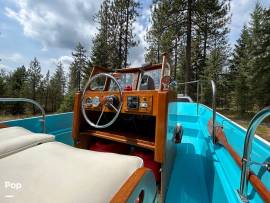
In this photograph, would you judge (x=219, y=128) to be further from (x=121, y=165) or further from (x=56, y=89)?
(x=56, y=89)

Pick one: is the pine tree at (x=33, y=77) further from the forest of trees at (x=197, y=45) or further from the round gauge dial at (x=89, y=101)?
the round gauge dial at (x=89, y=101)

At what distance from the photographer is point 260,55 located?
14188 millimetres

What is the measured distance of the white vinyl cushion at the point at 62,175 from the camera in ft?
2.90

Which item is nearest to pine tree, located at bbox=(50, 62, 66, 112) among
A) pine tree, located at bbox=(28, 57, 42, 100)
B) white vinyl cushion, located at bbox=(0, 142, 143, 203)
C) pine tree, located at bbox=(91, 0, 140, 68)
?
pine tree, located at bbox=(28, 57, 42, 100)

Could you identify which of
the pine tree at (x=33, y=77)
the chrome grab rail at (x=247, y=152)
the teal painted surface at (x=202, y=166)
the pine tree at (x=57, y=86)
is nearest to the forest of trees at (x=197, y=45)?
the teal painted surface at (x=202, y=166)

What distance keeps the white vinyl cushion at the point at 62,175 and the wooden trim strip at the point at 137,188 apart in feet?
0.09

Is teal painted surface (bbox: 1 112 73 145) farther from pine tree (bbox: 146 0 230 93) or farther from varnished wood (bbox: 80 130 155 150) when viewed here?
pine tree (bbox: 146 0 230 93)

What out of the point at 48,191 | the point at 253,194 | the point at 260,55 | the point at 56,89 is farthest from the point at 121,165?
the point at 56,89

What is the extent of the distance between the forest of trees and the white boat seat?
202 inches

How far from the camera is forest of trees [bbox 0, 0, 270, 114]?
12578mm

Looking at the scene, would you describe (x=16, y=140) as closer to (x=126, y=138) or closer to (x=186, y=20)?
(x=126, y=138)

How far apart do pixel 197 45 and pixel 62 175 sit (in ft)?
69.7

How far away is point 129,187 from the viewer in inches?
40.5

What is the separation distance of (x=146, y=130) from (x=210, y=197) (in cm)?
117
